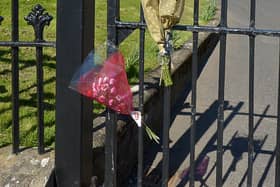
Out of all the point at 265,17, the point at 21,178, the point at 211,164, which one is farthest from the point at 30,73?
the point at 265,17

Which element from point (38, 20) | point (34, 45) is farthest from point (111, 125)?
point (38, 20)

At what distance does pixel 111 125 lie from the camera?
3.64 metres

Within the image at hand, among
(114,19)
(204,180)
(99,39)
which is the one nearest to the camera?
(114,19)

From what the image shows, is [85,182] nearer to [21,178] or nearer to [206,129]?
[21,178]

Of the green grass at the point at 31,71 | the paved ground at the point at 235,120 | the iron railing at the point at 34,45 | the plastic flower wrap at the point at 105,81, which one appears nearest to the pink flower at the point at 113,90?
the plastic flower wrap at the point at 105,81

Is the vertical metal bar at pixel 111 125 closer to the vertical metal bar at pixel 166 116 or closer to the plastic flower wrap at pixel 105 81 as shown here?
the plastic flower wrap at pixel 105 81

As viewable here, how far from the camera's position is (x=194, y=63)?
3.53m

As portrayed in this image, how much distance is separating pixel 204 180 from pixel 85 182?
1196 millimetres

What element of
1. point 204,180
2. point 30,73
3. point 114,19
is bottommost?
point 204,180

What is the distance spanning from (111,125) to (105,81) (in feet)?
0.98

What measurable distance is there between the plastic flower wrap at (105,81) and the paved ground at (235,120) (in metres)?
1.30

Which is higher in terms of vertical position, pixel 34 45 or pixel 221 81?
pixel 34 45

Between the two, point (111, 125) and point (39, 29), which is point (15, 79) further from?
point (111, 125)

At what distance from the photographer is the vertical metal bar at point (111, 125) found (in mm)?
3514
